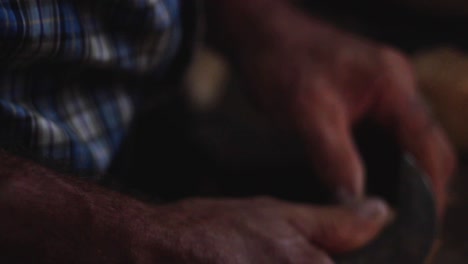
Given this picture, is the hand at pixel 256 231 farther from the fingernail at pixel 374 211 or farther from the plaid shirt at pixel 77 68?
the plaid shirt at pixel 77 68

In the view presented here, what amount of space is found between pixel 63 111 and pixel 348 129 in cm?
40

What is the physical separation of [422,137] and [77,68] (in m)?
0.49

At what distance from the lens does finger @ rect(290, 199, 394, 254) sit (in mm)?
615

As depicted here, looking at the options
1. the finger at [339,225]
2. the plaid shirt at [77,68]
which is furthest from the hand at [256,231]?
the plaid shirt at [77,68]

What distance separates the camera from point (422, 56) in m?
1.09

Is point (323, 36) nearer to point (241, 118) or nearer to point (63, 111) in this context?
point (241, 118)

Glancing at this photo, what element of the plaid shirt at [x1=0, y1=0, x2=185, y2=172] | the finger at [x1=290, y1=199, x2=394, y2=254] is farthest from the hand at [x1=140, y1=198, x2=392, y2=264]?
the plaid shirt at [x1=0, y1=0, x2=185, y2=172]

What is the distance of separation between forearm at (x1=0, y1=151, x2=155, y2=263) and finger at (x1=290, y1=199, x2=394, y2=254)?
0.21 meters

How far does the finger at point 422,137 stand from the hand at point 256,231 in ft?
0.55

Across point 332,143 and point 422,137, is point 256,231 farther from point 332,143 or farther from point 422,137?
point 422,137

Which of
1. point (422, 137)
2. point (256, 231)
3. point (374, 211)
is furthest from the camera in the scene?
point (422, 137)

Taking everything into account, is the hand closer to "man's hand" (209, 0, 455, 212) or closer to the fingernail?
the fingernail

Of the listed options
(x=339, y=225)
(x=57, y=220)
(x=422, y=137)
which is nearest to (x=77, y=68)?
(x=57, y=220)

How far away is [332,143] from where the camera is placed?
0.77 metres
